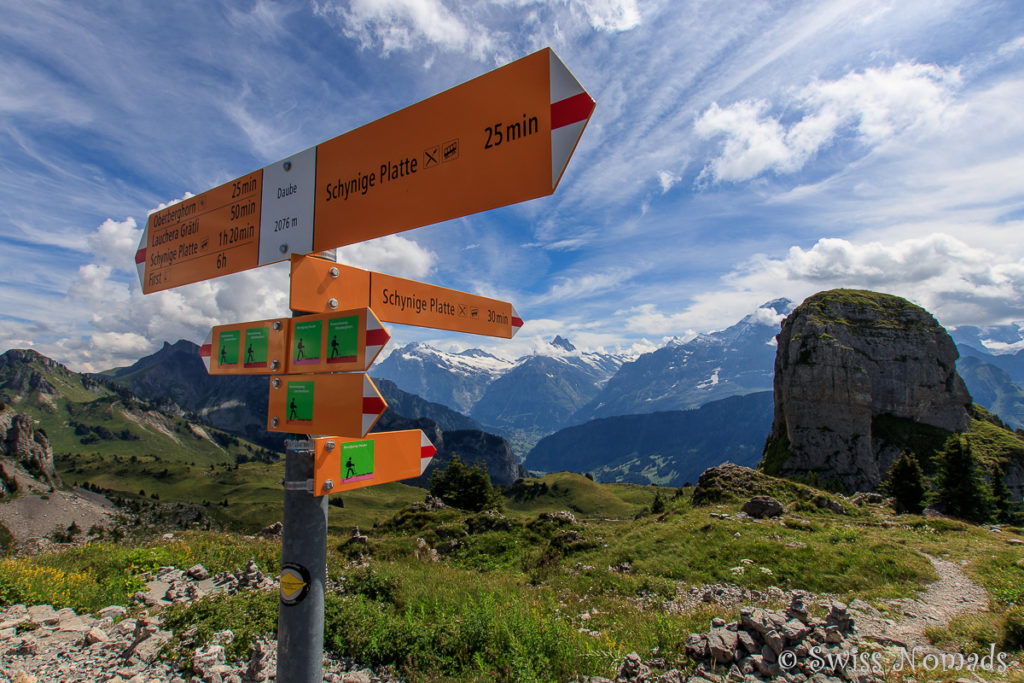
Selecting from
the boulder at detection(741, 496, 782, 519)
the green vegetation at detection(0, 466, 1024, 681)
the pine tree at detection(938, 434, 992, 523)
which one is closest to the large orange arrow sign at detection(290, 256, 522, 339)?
the green vegetation at detection(0, 466, 1024, 681)

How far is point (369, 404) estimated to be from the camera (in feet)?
9.89

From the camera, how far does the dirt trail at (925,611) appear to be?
8.39 m

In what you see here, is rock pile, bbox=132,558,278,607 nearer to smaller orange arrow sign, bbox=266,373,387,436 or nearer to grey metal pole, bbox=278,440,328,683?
grey metal pole, bbox=278,440,328,683

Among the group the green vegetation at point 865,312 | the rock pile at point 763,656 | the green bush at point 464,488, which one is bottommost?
the green bush at point 464,488

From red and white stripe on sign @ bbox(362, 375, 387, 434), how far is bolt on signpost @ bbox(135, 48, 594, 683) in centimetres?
1

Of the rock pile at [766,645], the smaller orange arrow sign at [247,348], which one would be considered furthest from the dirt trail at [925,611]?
the smaller orange arrow sign at [247,348]

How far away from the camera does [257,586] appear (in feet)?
33.1

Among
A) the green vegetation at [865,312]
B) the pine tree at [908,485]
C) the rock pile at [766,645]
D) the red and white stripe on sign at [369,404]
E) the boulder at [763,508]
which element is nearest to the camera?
A: the red and white stripe on sign at [369,404]

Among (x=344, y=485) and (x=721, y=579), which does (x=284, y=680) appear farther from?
(x=721, y=579)

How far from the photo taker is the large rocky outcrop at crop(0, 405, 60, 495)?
166 meters

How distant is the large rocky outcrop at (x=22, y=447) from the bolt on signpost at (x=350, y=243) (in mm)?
233145

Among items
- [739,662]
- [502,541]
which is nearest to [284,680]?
[739,662]

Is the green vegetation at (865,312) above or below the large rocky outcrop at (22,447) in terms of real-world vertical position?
above

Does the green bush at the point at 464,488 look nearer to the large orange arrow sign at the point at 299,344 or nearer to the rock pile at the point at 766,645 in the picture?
the rock pile at the point at 766,645
